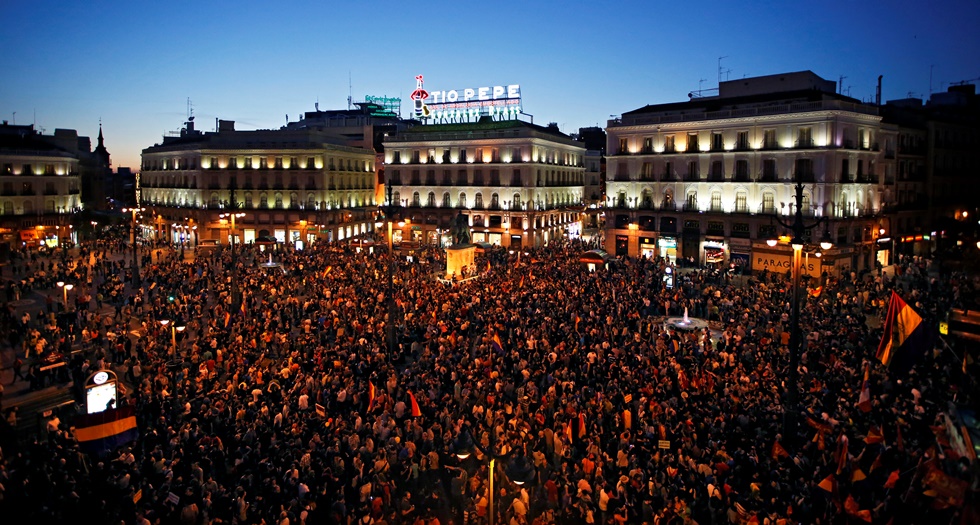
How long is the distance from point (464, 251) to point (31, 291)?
2643 centimetres

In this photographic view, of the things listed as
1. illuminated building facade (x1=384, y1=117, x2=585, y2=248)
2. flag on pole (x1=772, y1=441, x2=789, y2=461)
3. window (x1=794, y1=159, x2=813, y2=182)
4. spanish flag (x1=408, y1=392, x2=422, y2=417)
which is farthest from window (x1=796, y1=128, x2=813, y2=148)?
spanish flag (x1=408, y1=392, x2=422, y2=417)

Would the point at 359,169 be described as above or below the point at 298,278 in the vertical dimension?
above

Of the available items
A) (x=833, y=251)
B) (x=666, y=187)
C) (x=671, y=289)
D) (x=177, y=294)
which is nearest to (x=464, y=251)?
(x=671, y=289)

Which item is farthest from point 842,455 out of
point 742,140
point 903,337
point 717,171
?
point 717,171

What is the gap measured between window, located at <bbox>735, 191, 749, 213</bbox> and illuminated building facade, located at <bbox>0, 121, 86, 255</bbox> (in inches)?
2443

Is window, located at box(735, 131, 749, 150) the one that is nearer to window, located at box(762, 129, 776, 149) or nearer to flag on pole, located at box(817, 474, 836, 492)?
window, located at box(762, 129, 776, 149)

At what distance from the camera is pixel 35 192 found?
63688mm

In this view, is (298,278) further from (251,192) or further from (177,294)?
(251,192)

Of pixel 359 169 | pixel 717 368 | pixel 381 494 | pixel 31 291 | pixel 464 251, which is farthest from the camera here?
pixel 359 169

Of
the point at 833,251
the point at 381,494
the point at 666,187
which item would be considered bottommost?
the point at 381,494

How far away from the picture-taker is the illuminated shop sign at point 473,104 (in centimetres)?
6612

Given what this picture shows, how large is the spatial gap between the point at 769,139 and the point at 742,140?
197cm

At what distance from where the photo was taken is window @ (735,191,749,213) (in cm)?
4738

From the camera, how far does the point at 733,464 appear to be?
45.7ft
